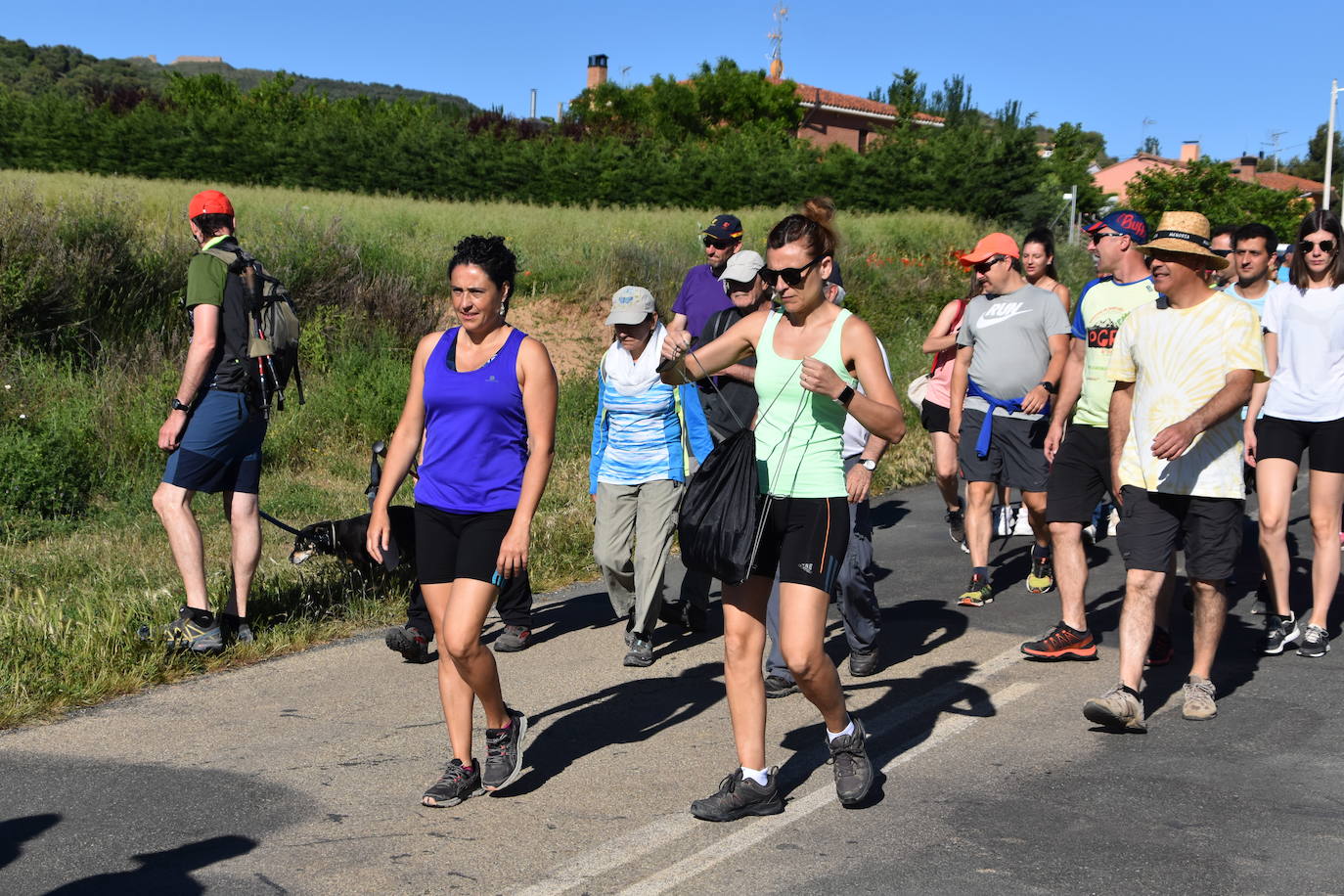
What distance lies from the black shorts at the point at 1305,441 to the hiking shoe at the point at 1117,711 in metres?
2.09

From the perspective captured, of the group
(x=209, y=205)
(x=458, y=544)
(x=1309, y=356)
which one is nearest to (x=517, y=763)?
(x=458, y=544)

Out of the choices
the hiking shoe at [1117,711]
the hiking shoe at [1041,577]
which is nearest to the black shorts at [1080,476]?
the hiking shoe at [1117,711]

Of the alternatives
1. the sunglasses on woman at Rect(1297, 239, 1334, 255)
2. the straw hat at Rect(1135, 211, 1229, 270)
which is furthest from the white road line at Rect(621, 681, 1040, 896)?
the sunglasses on woman at Rect(1297, 239, 1334, 255)

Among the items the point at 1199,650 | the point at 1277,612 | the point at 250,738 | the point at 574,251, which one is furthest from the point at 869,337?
the point at 574,251

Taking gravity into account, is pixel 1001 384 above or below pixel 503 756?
above

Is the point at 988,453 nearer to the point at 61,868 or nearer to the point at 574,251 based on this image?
the point at 61,868

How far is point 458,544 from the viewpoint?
4.62 m

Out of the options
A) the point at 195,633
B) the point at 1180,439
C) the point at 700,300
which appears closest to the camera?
the point at 1180,439

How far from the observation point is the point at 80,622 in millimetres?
6277

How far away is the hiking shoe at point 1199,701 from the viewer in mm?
5547

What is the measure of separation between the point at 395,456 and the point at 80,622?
8.20ft

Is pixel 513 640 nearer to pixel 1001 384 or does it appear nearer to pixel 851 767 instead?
pixel 851 767

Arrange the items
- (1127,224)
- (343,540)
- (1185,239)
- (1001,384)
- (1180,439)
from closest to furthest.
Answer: (1180,439), (1185,239), (1127,224), (343,540), (1001,384)

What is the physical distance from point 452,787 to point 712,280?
393cm
